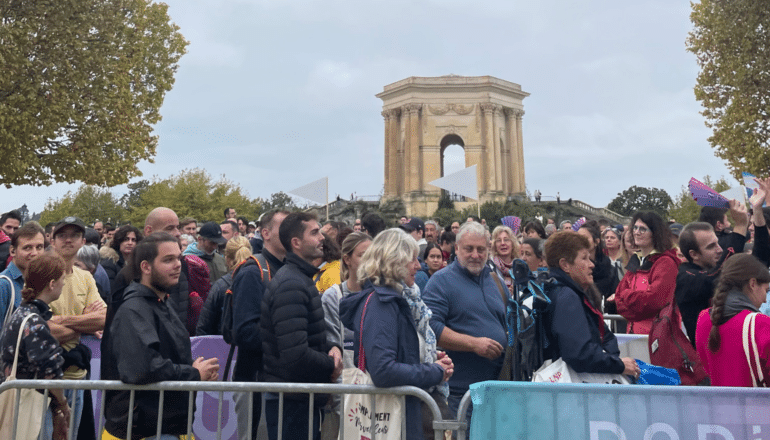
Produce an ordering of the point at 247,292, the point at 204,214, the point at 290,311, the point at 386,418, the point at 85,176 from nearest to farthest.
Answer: the point at 386,418 → the point at 290,311 → the point at 247,292 → the point at 85,176 → the point at 204,214

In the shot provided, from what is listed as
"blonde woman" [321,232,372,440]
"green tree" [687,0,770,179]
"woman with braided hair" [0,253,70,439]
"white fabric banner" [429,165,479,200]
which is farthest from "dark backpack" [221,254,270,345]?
"green tree" [687,0,770,179]

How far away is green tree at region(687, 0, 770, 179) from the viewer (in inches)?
824

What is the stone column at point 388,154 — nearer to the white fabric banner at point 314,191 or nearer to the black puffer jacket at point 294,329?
the white fabric banner at point 314,191

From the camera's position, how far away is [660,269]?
5488 millimetres

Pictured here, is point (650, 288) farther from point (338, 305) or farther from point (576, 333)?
point (338, 305)

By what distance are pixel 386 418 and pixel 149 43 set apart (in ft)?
80.8

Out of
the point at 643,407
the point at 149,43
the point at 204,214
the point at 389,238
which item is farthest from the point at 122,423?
the point at 204,214

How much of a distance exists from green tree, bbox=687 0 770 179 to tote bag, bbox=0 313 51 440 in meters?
21.8

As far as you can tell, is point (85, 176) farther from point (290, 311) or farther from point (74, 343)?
point (290, 311)

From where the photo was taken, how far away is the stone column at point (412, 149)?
2148 inches

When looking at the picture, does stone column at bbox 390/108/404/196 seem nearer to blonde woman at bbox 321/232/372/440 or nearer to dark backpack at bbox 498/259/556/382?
blonde woman at bbox 321/232/372/440

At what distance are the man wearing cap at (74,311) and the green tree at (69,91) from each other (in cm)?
1257

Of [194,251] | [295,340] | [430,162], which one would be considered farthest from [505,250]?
[430,162]

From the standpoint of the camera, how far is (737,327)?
3.98 meters
